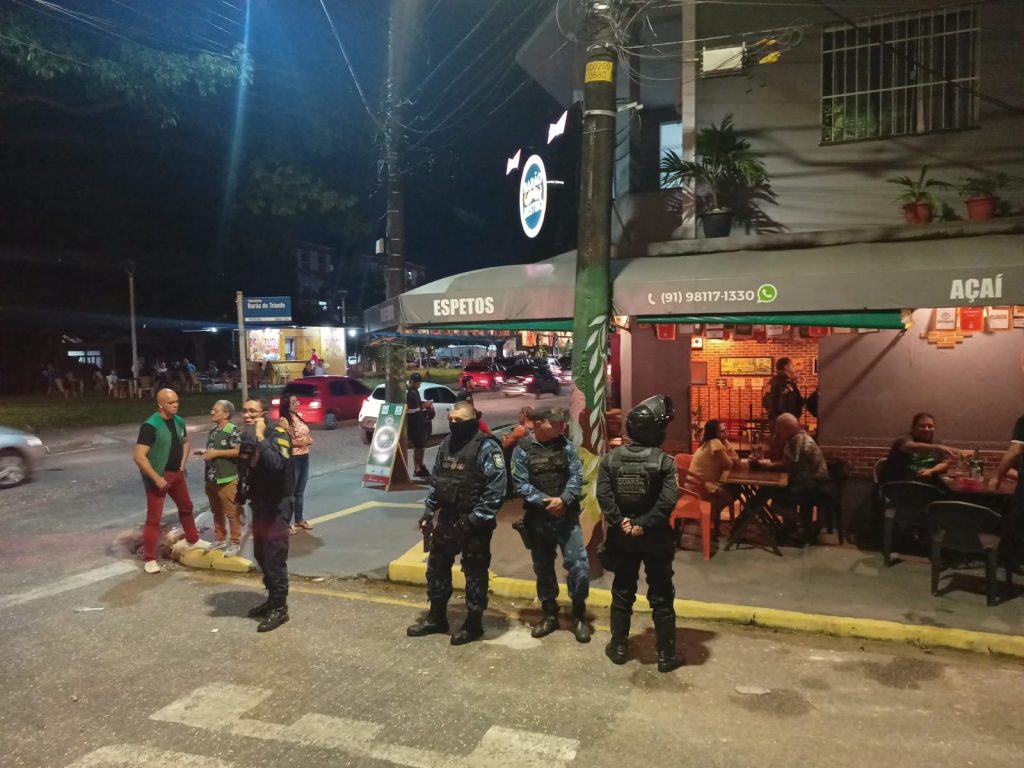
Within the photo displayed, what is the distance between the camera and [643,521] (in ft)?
15.4

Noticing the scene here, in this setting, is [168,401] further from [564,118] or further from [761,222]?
[761,222]

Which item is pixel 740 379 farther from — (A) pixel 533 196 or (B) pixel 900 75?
(B) pixel 900 75

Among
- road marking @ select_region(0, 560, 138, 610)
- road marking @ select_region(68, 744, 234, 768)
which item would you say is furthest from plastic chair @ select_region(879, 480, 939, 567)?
road marking @ select_region(0, 560, 138, 610)

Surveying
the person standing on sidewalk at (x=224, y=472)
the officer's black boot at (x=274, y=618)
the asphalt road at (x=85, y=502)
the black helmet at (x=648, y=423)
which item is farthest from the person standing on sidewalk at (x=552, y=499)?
the asphalt road at (x=85, y=502)

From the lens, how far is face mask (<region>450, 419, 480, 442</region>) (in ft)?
17.5

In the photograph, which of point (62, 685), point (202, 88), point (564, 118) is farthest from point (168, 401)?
point (202, 88)

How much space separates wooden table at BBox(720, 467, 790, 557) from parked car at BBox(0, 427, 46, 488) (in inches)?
445

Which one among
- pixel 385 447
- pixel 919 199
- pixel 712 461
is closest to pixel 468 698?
pixel 712 461

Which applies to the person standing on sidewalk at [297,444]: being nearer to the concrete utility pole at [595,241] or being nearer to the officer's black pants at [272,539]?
the officer's black pants at [272,539]

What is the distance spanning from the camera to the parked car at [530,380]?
106ft

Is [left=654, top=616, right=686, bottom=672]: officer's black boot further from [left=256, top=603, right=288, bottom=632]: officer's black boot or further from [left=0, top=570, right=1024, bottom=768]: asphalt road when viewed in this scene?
[left=256, top=603, right=288, bottom=632]: officer's black boot

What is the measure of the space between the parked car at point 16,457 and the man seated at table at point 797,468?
1173 cm

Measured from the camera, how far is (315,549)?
809 centimetres

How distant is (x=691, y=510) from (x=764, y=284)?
92.3 inches
